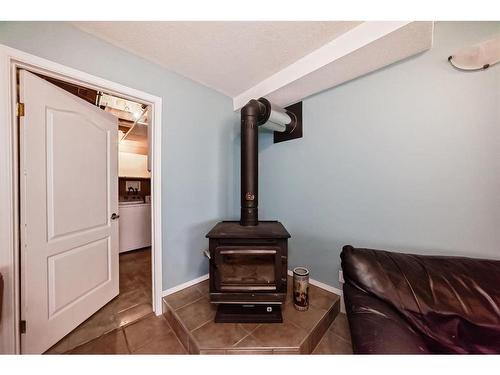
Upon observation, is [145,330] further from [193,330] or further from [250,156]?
[250,156]

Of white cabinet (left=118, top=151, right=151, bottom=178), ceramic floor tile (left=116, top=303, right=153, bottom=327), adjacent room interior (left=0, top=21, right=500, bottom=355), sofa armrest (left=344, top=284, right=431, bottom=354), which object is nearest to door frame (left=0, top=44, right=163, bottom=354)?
adjacent room interior (left=0, top=21, right=500, bottom=355)

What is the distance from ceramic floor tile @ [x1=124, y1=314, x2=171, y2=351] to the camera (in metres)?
1.29

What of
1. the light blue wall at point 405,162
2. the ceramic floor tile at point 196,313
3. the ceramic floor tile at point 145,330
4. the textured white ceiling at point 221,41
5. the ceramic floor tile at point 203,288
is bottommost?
the ceramic floor tile at point 145,330

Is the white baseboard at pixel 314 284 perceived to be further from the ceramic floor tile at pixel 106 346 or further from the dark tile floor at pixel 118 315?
the ceramic floor tile at pixel 106 346

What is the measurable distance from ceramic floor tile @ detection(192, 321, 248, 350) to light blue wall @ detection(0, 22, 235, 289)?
0.65 meters

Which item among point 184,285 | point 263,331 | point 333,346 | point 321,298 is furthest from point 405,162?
point 184,285

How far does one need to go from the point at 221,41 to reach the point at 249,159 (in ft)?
2.97

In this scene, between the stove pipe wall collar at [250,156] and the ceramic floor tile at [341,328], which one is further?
the stove pipe wall collar at [250,156]

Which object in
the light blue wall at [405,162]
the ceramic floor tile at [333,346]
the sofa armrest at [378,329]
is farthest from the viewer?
the ceramic floor tile at [333,346]

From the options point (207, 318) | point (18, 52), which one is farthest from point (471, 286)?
point (18, 52)

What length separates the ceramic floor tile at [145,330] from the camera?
1.29m

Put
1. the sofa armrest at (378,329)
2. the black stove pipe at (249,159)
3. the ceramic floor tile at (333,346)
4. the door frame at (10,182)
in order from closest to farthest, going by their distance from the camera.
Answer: the sofa armrest at (378,329)
the door frame at (10,182)
the ceramic floor tile at (333,346)
the black stove pipe at (249,159)

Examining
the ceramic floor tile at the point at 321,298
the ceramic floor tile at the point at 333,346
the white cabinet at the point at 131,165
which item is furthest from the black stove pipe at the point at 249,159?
the white cabinet at the point at 131,165
